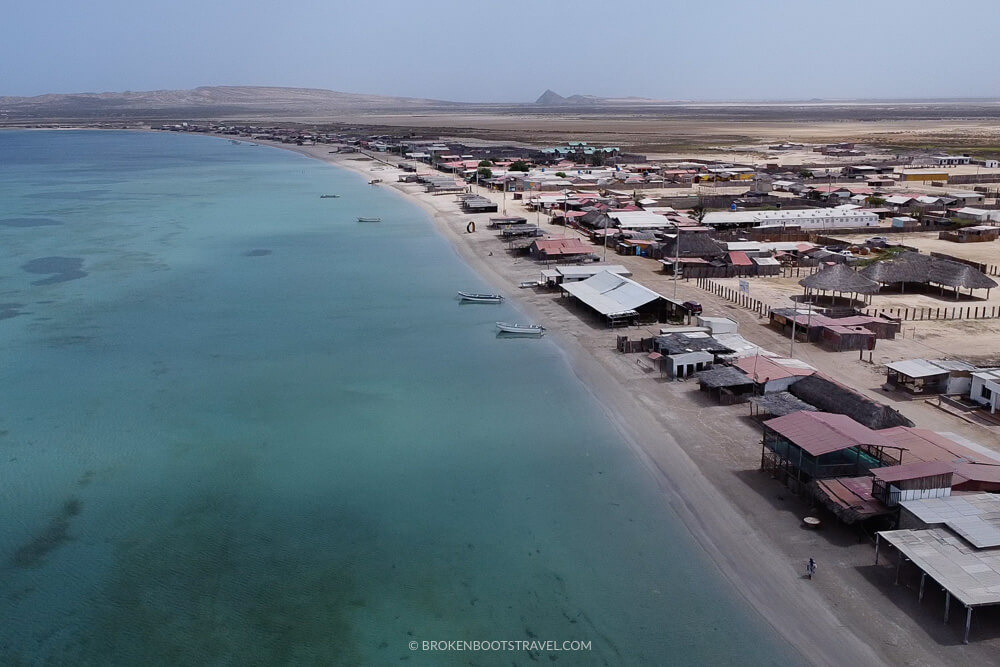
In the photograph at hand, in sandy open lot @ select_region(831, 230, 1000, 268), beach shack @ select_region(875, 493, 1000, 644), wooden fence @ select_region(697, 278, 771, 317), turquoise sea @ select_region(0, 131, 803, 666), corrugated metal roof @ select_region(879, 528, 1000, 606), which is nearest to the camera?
corrugated metal roof @ select_region(879, 528, 1000, 606)

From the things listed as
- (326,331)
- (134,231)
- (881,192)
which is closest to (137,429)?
(326,331)

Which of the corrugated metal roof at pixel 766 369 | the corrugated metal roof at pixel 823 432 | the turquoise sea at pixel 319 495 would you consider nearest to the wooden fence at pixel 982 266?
the corrugated metal roof at pixel 766 369

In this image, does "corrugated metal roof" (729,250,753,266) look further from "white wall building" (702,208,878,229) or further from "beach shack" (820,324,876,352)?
"beach shack" (820,324,876,352)

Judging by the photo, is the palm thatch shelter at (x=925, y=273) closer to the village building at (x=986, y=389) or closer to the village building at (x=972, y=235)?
the village building at (x=986, y=389)

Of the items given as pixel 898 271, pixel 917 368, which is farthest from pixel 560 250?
pixel 917 368

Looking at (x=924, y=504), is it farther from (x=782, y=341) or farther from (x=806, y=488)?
(x=782, y=341)

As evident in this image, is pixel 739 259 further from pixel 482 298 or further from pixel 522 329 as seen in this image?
pixel 522 329

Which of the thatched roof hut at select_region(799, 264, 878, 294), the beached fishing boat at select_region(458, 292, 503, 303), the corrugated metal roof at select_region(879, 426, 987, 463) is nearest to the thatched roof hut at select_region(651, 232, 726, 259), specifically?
the thatched roof hut at select_region(799, 264, 878, 294)
